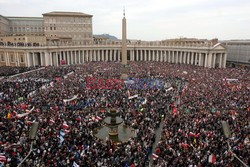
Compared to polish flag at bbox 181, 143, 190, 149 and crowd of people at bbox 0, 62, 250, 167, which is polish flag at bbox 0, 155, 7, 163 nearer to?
crowd of people at bbox 0, 62, 250, 167

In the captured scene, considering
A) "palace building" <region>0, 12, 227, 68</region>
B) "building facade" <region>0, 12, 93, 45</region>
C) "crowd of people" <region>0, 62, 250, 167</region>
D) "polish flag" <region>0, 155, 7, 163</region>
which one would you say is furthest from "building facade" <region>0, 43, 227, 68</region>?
"polish flag" <region>0, 155, 7, 163</region>

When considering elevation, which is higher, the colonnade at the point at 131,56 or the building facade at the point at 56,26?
the building facade at the point at 56,26

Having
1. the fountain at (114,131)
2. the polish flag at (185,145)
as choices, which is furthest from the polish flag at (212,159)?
the fountain at (114,131)

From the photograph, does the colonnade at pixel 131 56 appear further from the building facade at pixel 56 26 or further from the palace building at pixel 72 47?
the building facade at pixel 56 26

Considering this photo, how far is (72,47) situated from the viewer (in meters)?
72.6

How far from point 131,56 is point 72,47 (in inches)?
973

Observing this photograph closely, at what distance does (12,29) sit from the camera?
303ft

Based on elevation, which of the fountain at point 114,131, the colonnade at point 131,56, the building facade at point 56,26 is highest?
the building facade at point 56,26

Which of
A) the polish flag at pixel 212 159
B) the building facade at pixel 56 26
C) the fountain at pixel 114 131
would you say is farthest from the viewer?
the building facade at pixel 56 26

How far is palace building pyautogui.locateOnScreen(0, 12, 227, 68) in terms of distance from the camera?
210 ft

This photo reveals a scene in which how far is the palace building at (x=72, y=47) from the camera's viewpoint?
63.9 metres

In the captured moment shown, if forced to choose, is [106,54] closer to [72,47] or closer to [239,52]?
[72,47]

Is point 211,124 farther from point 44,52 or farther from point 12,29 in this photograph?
point 12,29

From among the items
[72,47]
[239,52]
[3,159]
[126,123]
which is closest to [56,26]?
[72,47]
